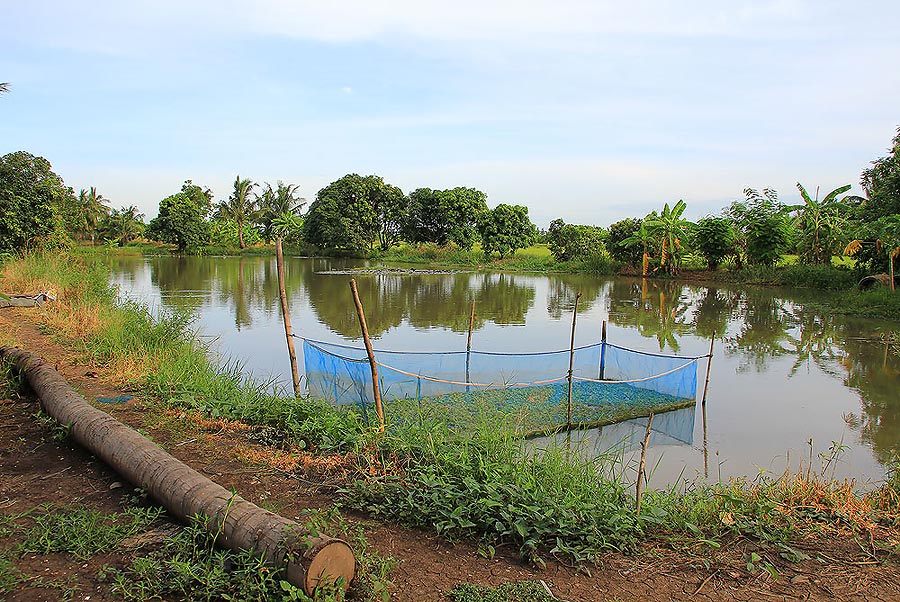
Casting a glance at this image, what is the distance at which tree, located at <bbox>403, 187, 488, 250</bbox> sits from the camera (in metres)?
39.8

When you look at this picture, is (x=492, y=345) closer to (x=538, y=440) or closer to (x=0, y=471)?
(x=538, y=440)

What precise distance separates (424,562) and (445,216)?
1486 inches

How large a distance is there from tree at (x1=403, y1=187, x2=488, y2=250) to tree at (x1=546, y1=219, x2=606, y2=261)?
19.9ft

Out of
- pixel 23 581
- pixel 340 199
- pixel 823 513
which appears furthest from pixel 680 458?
pixel 340 199

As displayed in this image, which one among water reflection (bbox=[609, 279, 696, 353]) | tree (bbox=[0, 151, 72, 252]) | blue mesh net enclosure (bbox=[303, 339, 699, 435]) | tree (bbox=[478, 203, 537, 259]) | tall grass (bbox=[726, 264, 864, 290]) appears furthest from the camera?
tree (bbox=[478, 203, 537, 259])

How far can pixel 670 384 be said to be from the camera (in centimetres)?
720

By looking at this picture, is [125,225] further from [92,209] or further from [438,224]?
[438,224]

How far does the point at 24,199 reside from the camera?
478 inches

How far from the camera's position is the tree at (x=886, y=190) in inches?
675

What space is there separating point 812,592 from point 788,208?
1000 inches

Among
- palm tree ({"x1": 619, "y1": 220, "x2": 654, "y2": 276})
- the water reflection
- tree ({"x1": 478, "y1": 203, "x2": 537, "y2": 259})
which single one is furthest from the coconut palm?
tree ({"x1": 478, "y1": 203, "x2": 537, "y2": 259})

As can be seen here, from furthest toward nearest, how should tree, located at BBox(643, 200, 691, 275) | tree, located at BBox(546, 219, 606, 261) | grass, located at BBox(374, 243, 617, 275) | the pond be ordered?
tree, located at BBox(546, 219, 606, 261) → grass, located at BBox(374, 243, 617, 275) → tree, located at BBox(643, 200, 691, 275) → the pond

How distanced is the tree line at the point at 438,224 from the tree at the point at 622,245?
0.05 meters

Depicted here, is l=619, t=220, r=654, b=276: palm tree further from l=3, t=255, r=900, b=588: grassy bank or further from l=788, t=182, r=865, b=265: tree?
l=3, t=255, r=900, b=588: grassy bank
